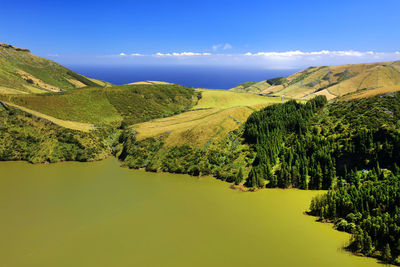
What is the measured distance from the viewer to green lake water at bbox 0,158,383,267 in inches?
1462

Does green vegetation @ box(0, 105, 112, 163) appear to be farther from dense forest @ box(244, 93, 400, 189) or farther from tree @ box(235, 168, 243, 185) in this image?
dense forest @ box(244, 93, 400, 189)

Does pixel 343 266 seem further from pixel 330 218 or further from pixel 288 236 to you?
pixel 330 218

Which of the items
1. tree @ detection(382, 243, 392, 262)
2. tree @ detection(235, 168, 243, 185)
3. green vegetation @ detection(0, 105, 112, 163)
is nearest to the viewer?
tree @ detection(382, 243, 392, 262)

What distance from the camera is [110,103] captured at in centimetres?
13238

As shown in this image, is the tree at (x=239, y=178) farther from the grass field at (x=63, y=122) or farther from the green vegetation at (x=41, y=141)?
the grass field at (x=63, y=122)

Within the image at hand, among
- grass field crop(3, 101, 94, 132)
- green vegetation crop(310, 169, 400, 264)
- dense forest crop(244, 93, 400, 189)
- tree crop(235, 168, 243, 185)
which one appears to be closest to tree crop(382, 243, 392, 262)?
green vegetation crop(310, 169, 400, 264)

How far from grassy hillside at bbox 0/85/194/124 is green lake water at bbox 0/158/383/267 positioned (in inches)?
2031

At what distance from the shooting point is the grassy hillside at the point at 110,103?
109125 millimetres

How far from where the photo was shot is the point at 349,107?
79812 mm

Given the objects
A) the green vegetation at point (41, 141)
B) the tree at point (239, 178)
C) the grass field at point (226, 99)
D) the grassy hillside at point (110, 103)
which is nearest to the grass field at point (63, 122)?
the green vegetation at point (41, 141)

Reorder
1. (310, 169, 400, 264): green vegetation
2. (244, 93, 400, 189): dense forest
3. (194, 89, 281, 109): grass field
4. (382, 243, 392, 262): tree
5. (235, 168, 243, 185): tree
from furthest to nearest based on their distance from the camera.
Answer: (194, 89, 281, 109): grass field < (235, 168, 243, 185): tree < (244, 93, 400, 189): dense forest < (310, 169, 400, 264): green vegetation < (382, 243, 392, 262): tree

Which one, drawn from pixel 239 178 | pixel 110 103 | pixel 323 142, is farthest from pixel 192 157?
pixel 110 103

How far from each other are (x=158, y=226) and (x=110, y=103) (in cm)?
10241

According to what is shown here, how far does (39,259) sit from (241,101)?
122m
